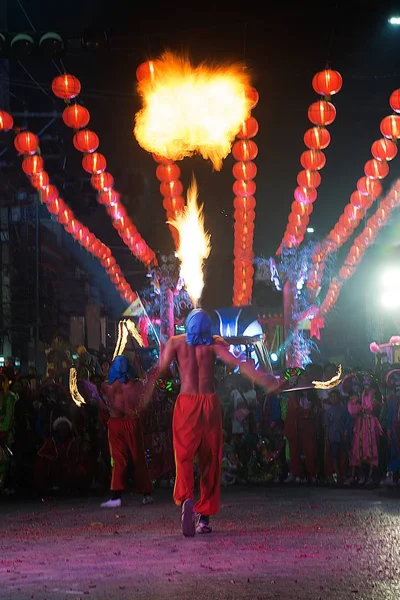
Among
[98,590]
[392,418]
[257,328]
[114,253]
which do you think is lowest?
[98,590]

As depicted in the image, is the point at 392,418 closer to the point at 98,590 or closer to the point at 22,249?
the point at 98,590

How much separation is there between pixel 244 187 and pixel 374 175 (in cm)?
272

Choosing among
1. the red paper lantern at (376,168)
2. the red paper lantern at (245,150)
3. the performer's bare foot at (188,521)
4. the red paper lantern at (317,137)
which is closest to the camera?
the performer's bare foot at (188,521)

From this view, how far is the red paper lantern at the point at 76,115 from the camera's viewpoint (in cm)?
1652

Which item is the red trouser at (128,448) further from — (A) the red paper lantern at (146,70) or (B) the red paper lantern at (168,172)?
(B) the red paper lantern at (168,172)

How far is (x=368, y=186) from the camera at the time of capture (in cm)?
2203

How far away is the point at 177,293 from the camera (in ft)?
133

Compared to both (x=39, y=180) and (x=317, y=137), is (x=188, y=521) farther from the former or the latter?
(x=39, y=180)

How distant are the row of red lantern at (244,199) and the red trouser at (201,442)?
322 inches

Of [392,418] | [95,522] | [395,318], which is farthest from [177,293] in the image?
[95,522]

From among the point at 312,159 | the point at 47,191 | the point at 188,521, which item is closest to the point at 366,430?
the point at 188,521

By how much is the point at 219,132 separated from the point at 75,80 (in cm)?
247

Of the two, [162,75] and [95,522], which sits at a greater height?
[162,75]

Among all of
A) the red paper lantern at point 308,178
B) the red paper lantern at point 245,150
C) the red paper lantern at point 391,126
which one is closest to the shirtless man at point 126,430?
the red paper lantern at point 245,150
